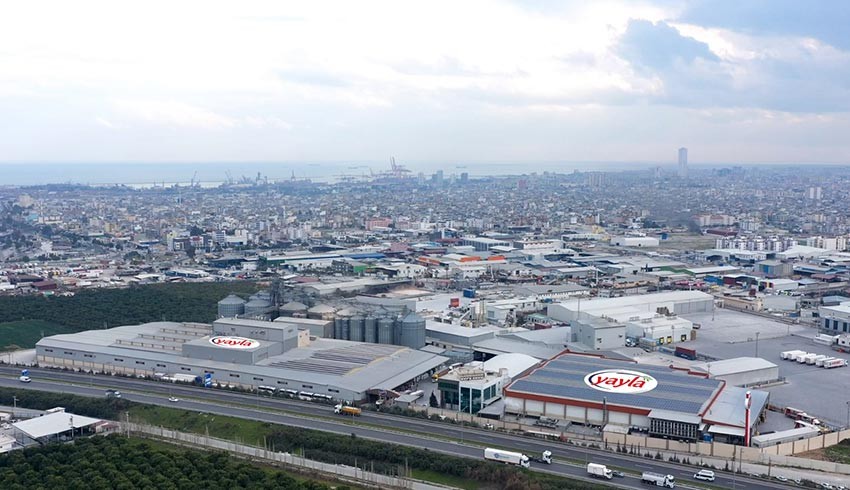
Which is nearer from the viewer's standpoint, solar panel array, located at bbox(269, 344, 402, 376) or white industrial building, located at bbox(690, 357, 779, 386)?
white industrial building, located at bbox(690, 357, 779, 386)

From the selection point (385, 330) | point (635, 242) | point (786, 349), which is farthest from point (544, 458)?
point (635, 242)

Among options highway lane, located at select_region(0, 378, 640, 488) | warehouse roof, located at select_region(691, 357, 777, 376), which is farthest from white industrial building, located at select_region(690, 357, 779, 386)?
highway lane, located at select_region(0, 378, 640, 488)

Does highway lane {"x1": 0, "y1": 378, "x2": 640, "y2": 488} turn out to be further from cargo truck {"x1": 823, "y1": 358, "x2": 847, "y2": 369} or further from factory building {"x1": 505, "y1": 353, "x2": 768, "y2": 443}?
cargo truck {"x1": 823, "y1": 358, "x2": 847, "y2": 369}

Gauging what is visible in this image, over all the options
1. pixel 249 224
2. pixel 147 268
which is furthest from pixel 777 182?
pixel 147 268

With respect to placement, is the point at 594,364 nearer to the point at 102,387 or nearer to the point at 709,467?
the point at 709,467

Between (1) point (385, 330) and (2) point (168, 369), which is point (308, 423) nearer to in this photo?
(2) point (168, 369)

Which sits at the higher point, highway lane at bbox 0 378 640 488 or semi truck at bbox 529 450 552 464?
semi truck at bbox 529 450 552 464

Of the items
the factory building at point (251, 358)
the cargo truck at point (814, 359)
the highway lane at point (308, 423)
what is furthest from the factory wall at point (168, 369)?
the cargo truck at point (814, 359)
